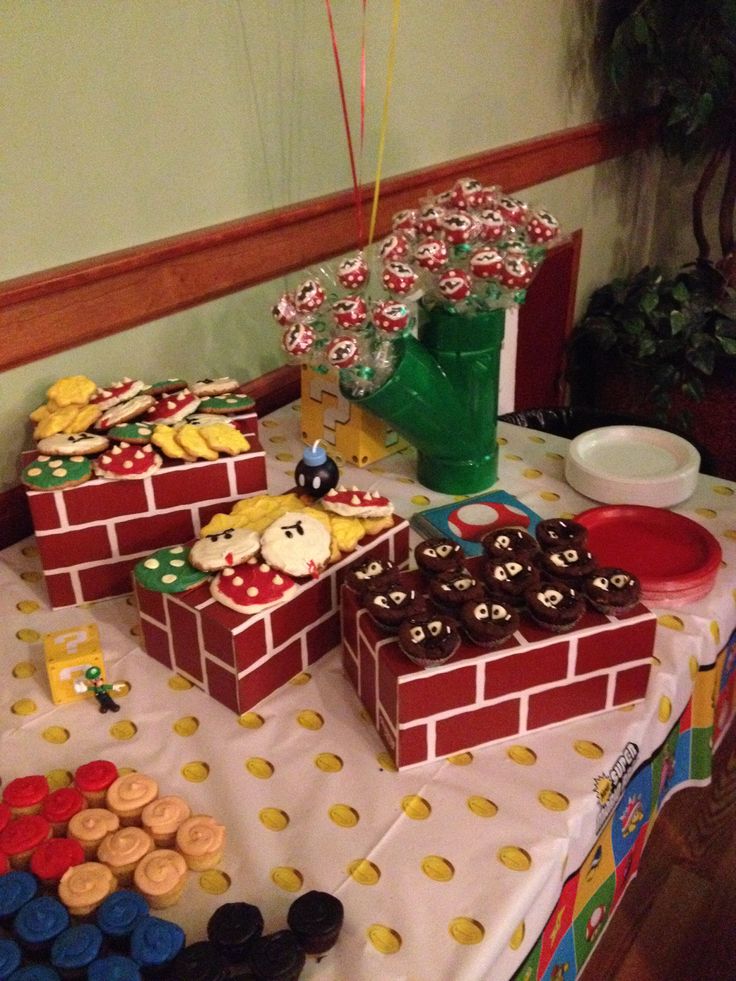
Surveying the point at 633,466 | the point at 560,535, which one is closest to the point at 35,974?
the point at 560,535

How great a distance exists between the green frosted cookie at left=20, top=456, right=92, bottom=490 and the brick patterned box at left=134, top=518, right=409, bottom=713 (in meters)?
0.16

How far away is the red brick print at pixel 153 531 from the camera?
1.05 metres

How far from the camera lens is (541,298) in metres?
2.39

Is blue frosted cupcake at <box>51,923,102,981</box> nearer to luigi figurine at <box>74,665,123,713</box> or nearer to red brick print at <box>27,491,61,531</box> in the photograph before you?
luigi figurine at <box>74,665,123,713</box>

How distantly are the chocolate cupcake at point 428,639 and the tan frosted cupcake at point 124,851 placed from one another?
0.27m

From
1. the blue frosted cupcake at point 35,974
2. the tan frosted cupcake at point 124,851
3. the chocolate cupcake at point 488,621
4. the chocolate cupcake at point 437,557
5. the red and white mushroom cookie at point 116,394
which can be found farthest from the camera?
the red and white mushroom cookie at point 116,394

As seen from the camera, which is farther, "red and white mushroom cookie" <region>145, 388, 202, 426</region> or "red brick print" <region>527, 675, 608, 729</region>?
"red and white mushroom cookie" <region>145, 388, 202, 426</region>

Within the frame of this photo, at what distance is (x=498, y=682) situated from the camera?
82cm

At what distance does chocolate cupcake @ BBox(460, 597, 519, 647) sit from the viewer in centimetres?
80

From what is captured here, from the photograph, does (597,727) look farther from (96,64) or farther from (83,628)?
(96,64)

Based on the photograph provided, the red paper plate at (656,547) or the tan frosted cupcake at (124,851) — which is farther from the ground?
the tan frosted cupcake at (124,851)

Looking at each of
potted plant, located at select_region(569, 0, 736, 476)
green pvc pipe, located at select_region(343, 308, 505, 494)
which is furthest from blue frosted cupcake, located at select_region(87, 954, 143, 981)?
potted plant, located at select_region(569, 0, 736, 476)

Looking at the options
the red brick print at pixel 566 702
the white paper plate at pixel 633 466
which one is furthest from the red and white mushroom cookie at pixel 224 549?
the white paper plate at pixel 633 466

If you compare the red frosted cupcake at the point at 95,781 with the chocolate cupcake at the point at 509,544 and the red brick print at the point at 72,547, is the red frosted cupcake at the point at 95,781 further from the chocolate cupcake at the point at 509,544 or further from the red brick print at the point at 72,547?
the chocolate cupcake at the point at 509,544
